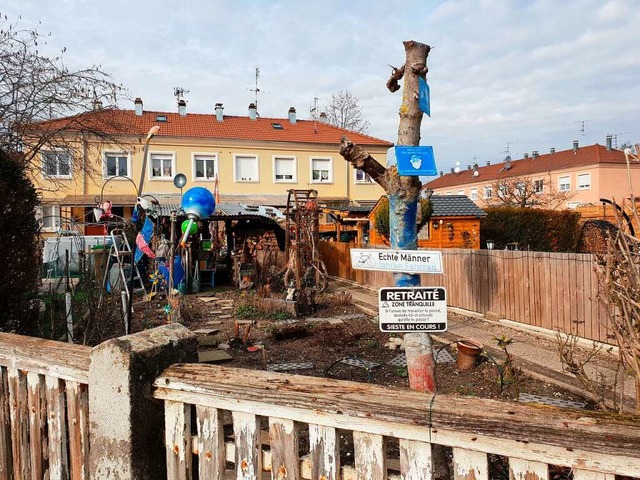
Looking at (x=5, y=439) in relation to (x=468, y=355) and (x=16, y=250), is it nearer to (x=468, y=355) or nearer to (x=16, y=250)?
(x=16, y=250)

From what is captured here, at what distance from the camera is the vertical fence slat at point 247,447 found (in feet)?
5.54

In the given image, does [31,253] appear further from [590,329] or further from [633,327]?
[590,329]

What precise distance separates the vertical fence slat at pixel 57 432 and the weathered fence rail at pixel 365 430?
699 mm

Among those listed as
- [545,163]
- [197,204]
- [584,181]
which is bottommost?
[197,204]

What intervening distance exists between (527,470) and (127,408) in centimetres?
152

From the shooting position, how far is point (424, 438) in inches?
55.4

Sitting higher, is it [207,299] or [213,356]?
[213,356]

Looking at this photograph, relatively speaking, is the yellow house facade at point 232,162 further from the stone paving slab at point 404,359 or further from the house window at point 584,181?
the house window at point 584,181

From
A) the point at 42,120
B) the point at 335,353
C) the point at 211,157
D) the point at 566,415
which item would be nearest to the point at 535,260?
the point at 335,353

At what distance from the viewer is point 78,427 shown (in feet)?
7.03

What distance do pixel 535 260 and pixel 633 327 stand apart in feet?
19.8

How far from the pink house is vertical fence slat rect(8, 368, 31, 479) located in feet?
116

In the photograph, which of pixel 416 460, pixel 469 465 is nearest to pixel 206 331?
pixel 416 460

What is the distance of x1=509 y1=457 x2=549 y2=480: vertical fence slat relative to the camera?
4.17 ft
